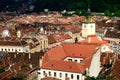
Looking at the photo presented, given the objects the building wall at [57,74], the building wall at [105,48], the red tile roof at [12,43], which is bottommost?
the building wall at [57,74]

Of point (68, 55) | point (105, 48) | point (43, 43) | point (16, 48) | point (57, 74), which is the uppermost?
point (68, 55)

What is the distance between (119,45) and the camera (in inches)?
3302

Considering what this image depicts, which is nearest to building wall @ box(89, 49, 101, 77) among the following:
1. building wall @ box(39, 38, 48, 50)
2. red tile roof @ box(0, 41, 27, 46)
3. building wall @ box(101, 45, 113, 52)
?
building wall @ box(101, 45, 113, 52)

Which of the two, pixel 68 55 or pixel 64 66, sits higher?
pixel 68 55

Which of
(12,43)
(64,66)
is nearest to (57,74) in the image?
(64,66)

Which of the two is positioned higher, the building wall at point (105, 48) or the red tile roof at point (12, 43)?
the red tile roof at point (12, 43)

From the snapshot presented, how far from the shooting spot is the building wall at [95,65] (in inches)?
2234

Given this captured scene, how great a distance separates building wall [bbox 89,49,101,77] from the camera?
56.7 m

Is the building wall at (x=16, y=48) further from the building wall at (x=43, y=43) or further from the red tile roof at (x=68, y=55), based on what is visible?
the red tile roof at (x=68, y=55)

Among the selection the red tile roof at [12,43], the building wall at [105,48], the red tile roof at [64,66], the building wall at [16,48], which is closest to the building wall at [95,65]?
the red tile roof at [64,66]

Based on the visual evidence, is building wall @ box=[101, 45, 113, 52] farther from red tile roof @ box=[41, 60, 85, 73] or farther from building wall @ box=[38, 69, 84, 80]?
building wall @ box=[38, 69, 84, 80]

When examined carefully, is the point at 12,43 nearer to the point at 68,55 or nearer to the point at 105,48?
the point at 68,55

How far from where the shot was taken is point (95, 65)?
58625mm

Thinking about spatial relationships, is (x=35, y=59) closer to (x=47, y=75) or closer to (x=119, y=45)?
(x=47, y=75)
